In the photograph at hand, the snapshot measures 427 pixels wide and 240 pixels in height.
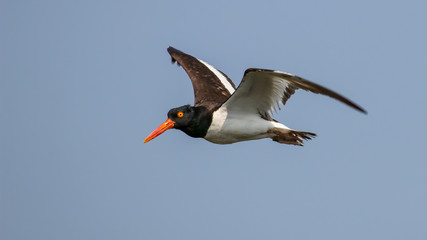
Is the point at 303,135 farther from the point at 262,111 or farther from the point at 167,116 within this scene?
the point at 167,116

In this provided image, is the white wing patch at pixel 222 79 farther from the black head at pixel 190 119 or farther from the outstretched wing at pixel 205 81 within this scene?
the black head at pixel 190 119

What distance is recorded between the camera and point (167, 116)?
1069 centimetres

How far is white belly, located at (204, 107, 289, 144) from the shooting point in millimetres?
10469

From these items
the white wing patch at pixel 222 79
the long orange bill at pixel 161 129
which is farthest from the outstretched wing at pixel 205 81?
the long orange bill at pixel 161 129

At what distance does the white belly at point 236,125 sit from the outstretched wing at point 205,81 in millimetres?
568

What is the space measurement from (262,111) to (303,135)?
34.7 inches

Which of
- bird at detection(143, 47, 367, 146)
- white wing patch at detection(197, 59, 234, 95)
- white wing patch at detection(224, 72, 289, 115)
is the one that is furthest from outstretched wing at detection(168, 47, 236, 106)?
white wing patch at detection(224, 72, 289, 115)

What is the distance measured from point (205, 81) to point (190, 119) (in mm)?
2041

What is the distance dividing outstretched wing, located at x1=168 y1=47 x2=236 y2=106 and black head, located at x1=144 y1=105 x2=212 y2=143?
61 centimetres

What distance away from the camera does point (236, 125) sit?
1046cm

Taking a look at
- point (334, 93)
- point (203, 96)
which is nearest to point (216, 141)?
point (203, 96)

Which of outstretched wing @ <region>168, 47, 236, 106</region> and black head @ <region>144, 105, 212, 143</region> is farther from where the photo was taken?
outstretched wing @ <region>168, 47, 236, 106</region>

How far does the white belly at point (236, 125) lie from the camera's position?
34.3 feet

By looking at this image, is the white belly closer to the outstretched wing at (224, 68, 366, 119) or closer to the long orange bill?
the outstretched wing at (224, 68, 366, 119)
